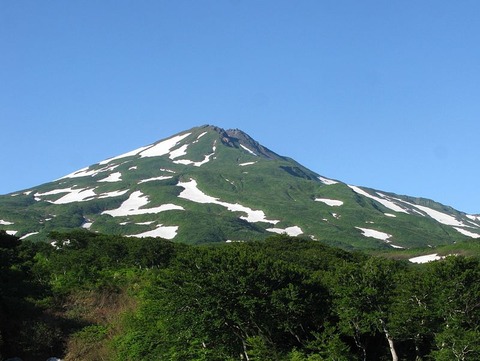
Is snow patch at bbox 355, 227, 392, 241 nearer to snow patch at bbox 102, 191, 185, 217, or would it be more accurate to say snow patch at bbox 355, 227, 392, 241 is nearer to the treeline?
snow patch at bbox 102, 191, 185, 217

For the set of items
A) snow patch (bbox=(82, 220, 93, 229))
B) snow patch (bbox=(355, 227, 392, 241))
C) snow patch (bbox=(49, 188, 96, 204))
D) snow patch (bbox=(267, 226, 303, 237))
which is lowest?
snow patch (bbox=(355, 227, 392, 241))

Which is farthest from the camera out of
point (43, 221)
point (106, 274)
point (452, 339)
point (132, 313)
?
point (43, 221)

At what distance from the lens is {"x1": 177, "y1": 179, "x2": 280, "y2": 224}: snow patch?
16050 cm

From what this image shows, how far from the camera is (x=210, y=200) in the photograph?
17662cm

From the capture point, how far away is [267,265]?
26828 millimetres

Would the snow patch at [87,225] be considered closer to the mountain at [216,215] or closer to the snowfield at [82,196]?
the mountain at [216,215]

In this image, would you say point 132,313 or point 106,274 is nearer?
point 132,313

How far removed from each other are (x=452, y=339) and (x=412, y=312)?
1.94 meters

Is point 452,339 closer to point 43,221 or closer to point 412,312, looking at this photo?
point 412,312

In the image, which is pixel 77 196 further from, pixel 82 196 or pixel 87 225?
pixel 87 225

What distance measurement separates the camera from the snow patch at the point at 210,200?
160m

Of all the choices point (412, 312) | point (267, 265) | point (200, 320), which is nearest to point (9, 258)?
point (200, 320)

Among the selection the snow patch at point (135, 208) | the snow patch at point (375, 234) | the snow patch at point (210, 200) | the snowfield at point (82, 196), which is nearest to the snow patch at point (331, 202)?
the snow patch at point (375, 234)

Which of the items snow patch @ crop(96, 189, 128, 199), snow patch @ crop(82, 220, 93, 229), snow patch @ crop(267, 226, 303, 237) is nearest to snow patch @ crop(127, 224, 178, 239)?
snow patch @ crop(82, 220, 93, 229)
